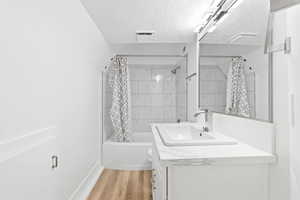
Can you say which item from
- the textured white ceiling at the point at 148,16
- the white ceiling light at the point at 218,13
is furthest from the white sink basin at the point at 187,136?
the textured white ceiling at the point at 148,16

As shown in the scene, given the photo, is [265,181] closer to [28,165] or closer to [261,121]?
[261,121]

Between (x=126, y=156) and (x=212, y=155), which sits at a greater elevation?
(x=212, y=155)

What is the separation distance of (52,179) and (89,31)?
5.96 feet

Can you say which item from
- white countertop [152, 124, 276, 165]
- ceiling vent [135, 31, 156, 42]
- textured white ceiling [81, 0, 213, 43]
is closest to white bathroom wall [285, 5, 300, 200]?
white countertop [152, 124, 276, 165]

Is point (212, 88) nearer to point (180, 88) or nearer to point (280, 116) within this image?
point (280, 116)

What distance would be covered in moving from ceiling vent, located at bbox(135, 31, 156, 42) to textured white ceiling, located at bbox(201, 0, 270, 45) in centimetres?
139

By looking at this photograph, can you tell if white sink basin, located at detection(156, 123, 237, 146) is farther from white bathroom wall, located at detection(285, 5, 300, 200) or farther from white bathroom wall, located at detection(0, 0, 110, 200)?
white bathroom wall, located at detection(0, 0, 110, 200)

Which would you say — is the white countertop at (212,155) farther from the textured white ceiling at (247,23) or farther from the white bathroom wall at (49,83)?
the white bathroom wall at (49,83)

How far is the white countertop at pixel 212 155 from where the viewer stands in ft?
3.86

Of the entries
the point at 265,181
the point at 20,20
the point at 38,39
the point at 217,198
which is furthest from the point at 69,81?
the point at 265,181

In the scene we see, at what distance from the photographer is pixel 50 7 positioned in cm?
162

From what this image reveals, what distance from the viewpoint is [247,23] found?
1.58m

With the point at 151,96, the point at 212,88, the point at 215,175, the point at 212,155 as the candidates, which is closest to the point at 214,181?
the point at 215,175

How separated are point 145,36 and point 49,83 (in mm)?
2149
